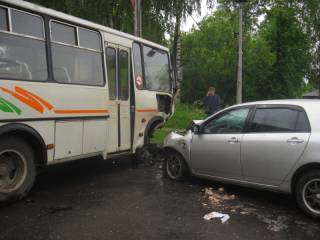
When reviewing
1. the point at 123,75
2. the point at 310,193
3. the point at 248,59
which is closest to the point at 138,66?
the point at 123,75

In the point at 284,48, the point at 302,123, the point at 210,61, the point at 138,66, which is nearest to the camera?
the point at 302,123

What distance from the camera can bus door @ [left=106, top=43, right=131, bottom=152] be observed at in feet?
27.4

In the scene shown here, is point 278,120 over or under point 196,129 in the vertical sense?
over

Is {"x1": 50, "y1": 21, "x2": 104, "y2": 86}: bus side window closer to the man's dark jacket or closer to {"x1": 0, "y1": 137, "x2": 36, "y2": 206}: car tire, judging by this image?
{"x1": 0, "y1": 137, "x2": 36, "y2": 206}: car tire

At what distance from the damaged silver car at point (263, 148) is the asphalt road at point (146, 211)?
329mm

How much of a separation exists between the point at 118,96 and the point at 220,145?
8.13 feet

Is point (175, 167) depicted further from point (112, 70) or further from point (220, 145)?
point (112, 70)

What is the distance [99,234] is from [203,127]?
3.06 meters

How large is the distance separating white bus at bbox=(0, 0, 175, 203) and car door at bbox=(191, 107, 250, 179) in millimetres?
1778

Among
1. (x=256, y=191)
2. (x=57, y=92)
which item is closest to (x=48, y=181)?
(x=57, y=92)

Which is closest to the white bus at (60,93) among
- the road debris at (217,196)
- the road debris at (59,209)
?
the road debris at (59,209)

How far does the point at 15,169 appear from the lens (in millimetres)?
6477

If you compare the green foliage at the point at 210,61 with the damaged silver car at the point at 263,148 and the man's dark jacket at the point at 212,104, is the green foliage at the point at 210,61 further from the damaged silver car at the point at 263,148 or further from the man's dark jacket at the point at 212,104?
the damaged silver car at the point at 263,148

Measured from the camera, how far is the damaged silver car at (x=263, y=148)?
589 cm
